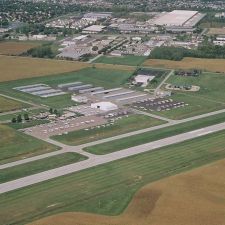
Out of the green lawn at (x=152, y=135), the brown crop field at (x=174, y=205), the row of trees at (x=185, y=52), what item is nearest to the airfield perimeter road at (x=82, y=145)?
the green lawn at (x=152, y=135)

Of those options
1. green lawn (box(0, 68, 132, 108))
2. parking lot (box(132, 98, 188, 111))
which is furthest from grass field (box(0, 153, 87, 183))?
parking lot (box(132, 98, 188, 111))

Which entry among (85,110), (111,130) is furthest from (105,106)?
(111,130)

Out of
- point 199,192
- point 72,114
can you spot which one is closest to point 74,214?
point 199,192

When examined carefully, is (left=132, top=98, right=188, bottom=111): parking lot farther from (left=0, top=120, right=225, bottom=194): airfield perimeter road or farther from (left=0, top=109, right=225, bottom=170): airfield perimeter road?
(left=0, top=120, right=225, bottom=194): airfield perimeter road

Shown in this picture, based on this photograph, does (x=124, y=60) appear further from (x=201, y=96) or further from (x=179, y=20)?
(x=179, y=20)

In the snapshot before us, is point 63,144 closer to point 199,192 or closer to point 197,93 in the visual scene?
point 199,192

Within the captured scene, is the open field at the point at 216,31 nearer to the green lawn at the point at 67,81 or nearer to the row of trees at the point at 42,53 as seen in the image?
the row of trees at the point at 42,53

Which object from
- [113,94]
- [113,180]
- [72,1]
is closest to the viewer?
[113,180]
